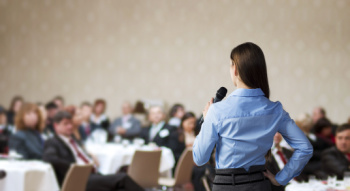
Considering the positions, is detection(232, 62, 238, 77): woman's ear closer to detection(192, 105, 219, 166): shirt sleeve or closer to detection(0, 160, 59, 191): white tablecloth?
detection(192, 105, 219, 166): shirt sleeve

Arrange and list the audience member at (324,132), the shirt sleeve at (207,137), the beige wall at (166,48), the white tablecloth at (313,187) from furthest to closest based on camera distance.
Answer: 1. the beige wall at (166,48)
2. the audience member at (324,132)
3. the white tablecloth at (313,187)
4. the shirt sleeve at (207,137)

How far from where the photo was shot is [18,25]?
41.7ft

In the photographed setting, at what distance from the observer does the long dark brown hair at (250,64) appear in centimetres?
204

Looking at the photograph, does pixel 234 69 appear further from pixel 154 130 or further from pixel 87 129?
pixel 87 129

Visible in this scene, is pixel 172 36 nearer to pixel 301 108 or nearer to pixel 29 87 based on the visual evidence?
pixel 301 108

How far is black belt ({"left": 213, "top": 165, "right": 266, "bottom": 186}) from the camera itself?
6.74ft

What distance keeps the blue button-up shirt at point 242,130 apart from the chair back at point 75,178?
80.7 inches

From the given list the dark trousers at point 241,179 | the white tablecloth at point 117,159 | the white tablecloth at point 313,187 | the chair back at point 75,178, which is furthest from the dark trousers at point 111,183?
the dark trousers at point 241,179

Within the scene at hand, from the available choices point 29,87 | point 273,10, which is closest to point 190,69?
point 273,10

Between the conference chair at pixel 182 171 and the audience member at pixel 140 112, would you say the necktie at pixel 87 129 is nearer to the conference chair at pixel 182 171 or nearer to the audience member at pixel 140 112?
the audience member at pixel 140 112

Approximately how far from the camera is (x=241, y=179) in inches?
80.8

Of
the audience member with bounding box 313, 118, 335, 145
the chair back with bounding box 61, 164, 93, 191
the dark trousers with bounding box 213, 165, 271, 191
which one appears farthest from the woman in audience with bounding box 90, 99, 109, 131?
the dark trousers with bounding box 213, 165, 271, 191

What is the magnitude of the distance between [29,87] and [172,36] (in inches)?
157

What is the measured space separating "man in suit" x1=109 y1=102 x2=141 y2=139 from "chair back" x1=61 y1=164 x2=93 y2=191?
5.38 metres
